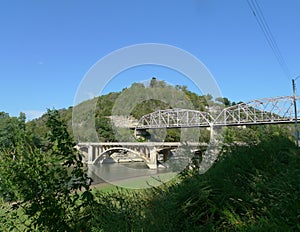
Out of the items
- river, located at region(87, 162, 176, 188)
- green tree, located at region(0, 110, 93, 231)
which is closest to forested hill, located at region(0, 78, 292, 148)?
river, located at region(87, 162, 176, 188)

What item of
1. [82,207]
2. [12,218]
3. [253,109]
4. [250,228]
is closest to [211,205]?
[250,228]

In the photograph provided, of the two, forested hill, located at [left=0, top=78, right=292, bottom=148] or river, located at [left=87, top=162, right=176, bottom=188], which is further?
forested hill, located at [left=0, top=78, right=292, bottom=148]

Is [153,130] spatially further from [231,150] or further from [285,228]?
[285,228]

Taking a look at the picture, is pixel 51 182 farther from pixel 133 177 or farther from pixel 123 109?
pixel 133 177

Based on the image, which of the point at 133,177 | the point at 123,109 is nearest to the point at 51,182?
the point at 123,109

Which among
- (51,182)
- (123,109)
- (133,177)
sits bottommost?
(133,177)

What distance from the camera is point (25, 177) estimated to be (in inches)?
126

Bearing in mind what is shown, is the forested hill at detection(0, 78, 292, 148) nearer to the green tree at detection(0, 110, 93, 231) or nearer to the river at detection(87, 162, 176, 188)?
the river at detection(87, 162, 176, 188)

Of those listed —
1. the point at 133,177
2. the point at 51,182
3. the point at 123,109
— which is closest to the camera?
the point at 51,182

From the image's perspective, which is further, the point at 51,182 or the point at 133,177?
the point at 133,177

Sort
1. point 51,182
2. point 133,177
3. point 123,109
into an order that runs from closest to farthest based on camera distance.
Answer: point 51,182, point 123,109, point 133,177

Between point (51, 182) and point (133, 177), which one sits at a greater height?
point (51, 182)

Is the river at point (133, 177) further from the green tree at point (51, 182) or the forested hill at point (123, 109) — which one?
the green tree at point (51, 182)

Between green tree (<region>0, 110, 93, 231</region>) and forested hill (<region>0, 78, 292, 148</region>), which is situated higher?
forested hill (<region>0, 78, 292, 148</region>)
